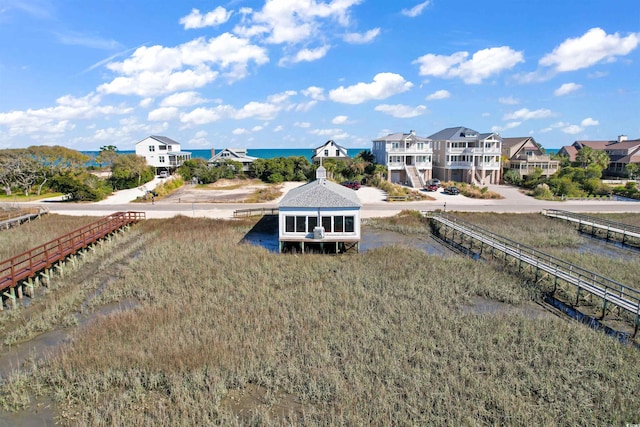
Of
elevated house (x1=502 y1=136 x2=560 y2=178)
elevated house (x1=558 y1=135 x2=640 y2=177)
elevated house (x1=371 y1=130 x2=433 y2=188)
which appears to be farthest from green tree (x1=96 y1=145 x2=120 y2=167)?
elevated house (x1=558 y1=135 x2=640 y2=177)

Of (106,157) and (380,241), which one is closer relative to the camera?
(380,241)

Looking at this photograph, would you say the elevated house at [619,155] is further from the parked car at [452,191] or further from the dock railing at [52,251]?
the dock railing at [52,251]

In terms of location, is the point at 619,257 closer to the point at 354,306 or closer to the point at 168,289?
the point at 354,306

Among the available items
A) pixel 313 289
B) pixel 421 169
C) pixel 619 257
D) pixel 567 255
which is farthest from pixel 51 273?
pixel 421 169

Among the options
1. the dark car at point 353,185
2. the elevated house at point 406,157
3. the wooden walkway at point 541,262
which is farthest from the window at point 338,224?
the elevated house at point 406,157

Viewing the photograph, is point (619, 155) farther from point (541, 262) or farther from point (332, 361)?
point (332, 361)

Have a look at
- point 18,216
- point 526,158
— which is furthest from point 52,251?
point 526,158
